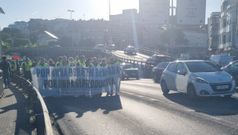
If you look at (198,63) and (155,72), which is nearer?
(198,63)

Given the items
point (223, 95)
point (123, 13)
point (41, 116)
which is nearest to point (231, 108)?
point (223, 95)

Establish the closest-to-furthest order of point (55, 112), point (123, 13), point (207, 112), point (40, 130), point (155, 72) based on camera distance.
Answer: point (40, 130), point (207, 112), point (55, 112), point (155, 72), point (123, 13)

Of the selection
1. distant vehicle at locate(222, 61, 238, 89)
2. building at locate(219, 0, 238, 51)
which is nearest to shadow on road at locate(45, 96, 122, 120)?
distant vehicle at locate(222, 61, 238, 89)

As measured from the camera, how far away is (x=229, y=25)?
70812 mm

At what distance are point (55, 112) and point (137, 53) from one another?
2642 inches

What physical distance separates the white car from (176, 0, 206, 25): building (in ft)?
65.2

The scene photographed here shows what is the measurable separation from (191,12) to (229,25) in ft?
121

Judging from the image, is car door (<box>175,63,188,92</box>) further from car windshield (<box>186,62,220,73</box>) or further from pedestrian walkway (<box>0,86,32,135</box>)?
pedestrian walkway (<box>0,86,32,135</box>)

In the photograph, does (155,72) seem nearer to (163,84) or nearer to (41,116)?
(163,84)

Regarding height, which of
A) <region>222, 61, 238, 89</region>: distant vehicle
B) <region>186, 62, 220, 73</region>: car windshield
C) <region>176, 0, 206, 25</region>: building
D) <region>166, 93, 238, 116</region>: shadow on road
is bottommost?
<region>166, 93, 238, 116</region>: shadow on road

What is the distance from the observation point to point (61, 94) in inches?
696

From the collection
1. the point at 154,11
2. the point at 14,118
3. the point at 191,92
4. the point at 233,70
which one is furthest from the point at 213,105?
the point at 154,11

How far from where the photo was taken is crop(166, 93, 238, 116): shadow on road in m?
11.4

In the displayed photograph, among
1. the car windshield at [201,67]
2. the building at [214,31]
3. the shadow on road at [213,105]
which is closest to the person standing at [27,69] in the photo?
the shadow on road at [213,105]
